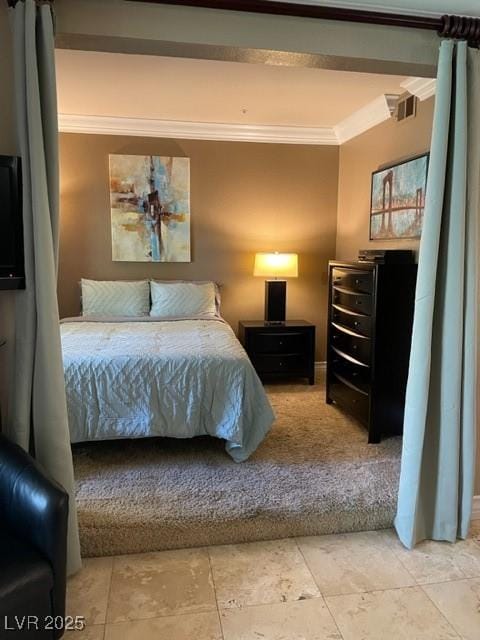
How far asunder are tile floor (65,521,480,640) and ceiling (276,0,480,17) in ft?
8.00

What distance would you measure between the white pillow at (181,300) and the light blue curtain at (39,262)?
2.34 metres

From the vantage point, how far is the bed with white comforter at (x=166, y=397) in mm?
2705

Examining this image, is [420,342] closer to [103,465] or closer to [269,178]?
[103,465]

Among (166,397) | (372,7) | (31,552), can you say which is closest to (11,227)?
(31,552)

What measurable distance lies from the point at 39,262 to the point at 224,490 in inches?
58.0

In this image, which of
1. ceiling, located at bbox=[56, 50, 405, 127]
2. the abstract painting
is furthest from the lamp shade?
ceiling, located at bbox=[56, 50, 405, 127]

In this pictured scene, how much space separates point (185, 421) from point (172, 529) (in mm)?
686

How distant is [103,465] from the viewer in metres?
2.75

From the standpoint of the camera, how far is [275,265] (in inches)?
179

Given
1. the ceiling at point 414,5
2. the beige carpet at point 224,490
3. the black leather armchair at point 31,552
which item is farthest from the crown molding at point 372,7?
the beige carpet at point 224,490

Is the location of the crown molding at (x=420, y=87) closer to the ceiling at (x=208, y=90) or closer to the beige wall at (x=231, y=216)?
the ceiling at (x=208, y=90)

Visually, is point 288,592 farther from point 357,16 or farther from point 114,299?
point 114,299

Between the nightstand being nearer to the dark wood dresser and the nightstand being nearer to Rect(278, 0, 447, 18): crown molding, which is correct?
the dark wood dresser

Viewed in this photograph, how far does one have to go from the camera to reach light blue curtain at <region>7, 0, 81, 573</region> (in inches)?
68.3
